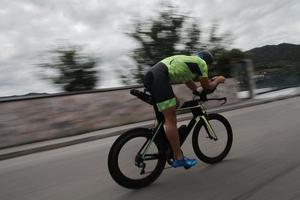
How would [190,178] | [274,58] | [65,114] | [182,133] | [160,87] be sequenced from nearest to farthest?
1. [160,87]
2. [190,178]
3. [182,133]
4. [65,114]
5. [274,58]

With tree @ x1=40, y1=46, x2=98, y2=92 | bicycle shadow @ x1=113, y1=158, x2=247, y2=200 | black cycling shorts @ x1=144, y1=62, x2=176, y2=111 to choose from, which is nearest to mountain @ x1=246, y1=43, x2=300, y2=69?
tree @ x1=40, y1=46, x2=98, y2=92

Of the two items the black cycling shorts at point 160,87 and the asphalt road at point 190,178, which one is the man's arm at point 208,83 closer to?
the black cycling shorts at point 160,87

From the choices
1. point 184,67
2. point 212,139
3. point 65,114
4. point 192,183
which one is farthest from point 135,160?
point 65,114

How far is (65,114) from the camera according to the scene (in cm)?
1377

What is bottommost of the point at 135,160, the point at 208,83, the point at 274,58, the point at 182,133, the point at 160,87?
the point at 274,58

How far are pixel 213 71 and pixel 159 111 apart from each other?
18.6 metres

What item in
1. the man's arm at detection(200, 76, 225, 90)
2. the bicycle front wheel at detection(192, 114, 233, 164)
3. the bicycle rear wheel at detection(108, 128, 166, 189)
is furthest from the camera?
the bicycle front wheel at detection(192, 114, 233, 164)

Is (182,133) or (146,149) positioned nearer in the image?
(146,149)

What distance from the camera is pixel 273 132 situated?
9.42 m

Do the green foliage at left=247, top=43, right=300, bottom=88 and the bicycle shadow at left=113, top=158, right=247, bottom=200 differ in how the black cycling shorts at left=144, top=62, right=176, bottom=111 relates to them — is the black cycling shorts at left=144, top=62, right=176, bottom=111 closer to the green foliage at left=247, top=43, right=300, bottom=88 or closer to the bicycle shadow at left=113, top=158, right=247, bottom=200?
the bicycle shadow at left=113, top=158, right=247, bottom=200

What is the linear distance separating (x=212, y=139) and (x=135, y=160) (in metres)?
1.42

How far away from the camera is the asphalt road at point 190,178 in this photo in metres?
5.12

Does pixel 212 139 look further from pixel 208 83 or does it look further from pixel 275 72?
pixel 275 72

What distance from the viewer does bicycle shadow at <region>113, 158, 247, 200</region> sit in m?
5.12
